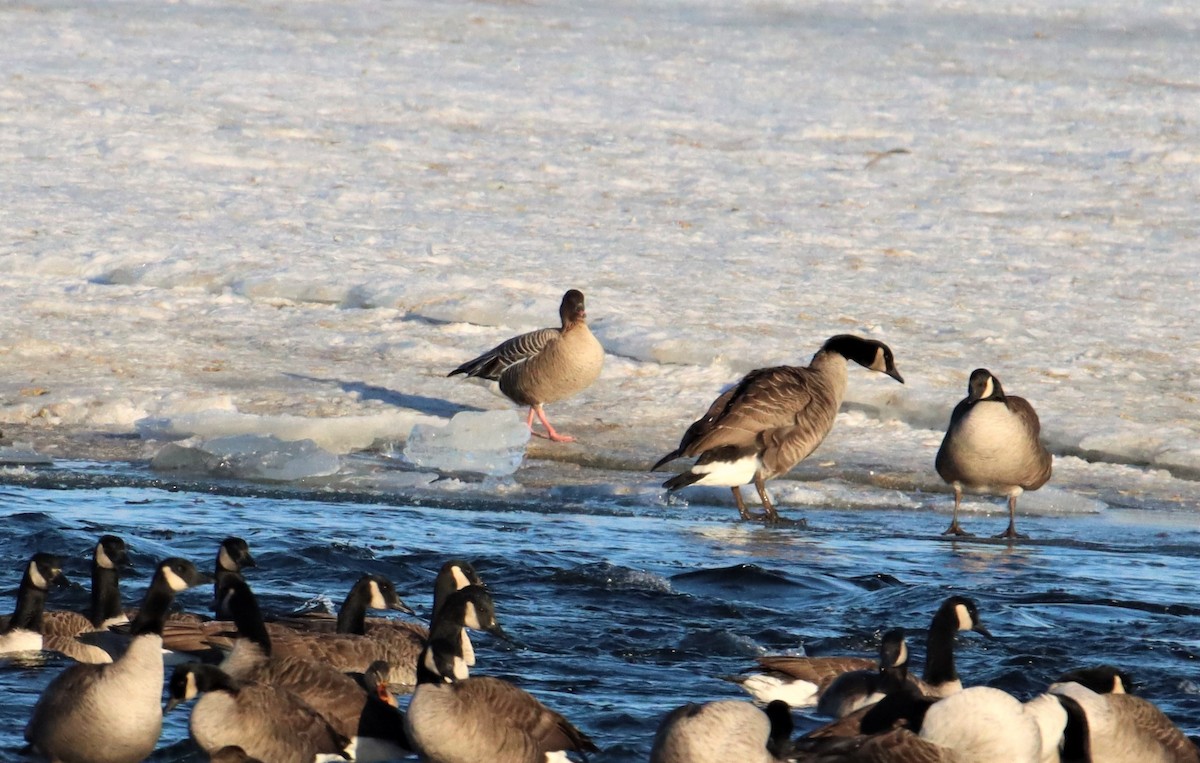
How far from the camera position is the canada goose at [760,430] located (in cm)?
1049

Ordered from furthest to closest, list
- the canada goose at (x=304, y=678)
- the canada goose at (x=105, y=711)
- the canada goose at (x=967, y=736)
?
1. the canada goose at (x=304, y=678)
2. the canada goose at (x=105, y=711)
3. the canada goose at (x=967, y=736)

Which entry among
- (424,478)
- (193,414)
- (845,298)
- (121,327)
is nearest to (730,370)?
(845,298)

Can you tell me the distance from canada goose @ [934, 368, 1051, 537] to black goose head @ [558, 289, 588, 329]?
322cm

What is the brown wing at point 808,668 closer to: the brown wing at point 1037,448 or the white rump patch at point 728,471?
the white rump patch at point 728,471

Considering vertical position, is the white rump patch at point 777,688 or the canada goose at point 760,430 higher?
the canada goose at point 760,430

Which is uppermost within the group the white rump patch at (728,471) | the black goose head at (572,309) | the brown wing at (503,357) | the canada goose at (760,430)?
the black goose head at (572,309)

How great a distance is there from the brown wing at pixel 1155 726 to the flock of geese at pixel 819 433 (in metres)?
4.18

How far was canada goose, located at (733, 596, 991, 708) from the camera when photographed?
6.53 metres

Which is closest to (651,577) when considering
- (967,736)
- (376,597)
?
(376,597)

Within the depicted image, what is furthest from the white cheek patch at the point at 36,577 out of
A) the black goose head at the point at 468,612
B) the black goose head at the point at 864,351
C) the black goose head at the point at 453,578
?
the black goose head at the point at 864,351

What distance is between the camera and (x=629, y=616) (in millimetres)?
7969

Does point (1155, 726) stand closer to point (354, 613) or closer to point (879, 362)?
point (354, 613)

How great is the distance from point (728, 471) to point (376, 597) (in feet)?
12.8

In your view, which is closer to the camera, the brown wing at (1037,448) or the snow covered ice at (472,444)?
the brown wing at (1037,448)
